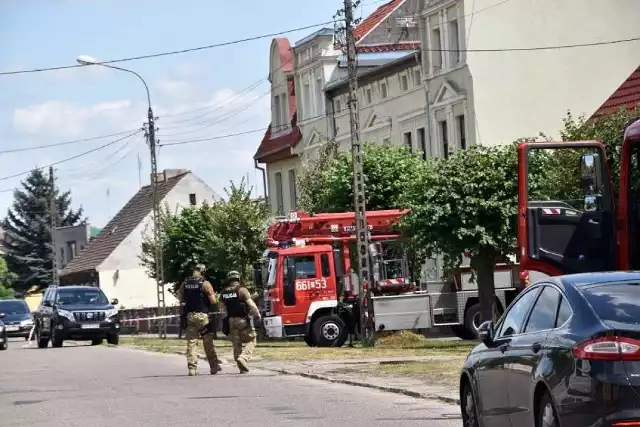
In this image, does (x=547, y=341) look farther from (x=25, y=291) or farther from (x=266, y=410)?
(x=25, y=291)

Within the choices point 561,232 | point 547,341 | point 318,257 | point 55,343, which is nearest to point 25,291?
point 55,343

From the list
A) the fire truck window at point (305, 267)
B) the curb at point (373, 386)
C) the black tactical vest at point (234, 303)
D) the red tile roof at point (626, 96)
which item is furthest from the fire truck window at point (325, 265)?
the black tactical vest at point (234, 303)

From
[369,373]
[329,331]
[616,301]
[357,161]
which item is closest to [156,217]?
[329,331]

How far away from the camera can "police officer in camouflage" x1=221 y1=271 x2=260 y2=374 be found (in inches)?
967

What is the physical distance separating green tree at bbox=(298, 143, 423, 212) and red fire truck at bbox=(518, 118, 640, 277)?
21.1 m

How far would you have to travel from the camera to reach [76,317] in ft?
137

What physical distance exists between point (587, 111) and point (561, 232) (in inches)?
1035

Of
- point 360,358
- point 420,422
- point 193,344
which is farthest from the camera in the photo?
point 360,358

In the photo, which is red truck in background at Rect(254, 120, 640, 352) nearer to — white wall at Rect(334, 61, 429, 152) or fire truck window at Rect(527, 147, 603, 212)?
fire truck window at Rect(527, 147, 603, 212)

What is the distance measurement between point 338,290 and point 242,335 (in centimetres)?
1073

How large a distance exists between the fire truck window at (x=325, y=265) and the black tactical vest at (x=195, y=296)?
32.4 ft

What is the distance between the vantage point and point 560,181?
2861 centimetres

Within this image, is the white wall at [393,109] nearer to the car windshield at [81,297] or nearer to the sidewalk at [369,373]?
the car windshield at [81,297]

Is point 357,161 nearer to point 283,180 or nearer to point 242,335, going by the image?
point 242,335
